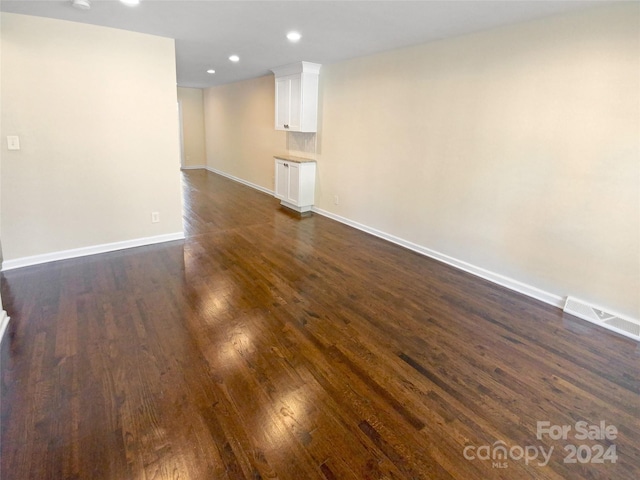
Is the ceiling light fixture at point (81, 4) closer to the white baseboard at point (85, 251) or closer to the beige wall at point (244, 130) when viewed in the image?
the white baseboard at point (85, 251)

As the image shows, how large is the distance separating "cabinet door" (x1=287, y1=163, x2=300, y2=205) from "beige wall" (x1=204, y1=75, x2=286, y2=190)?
0.98m

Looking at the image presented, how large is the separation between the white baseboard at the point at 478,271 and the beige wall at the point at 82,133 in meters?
2.91

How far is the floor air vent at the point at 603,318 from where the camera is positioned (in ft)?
8.85

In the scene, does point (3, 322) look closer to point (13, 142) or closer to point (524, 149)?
point (13, 142)

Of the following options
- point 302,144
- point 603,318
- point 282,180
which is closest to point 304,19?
point 302,144

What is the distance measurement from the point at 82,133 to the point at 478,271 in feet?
14.8

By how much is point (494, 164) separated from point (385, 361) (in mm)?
2360

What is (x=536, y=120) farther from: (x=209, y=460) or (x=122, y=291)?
(x=122, y=291)

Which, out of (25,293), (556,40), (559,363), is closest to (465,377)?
(559,363)

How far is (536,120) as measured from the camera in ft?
9.98

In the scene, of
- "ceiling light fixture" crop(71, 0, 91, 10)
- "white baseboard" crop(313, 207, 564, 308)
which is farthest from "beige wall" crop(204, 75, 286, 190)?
"ceiling light fixture" crop(71, 0, 91, 10)

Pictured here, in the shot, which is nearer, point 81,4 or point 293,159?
point 81,4

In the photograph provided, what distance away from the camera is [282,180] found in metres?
6.21

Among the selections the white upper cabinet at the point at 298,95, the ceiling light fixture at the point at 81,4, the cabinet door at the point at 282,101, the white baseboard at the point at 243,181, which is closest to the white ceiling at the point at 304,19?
the ceiling light fixture at the point at 81,4
